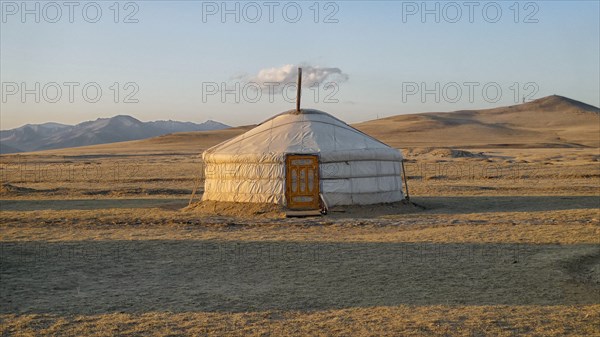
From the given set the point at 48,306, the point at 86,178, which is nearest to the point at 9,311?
the point at 48,306

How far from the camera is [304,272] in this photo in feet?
Answer: 30.0

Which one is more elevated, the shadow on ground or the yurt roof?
the yurt roof

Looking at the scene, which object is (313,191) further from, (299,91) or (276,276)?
(276,276)

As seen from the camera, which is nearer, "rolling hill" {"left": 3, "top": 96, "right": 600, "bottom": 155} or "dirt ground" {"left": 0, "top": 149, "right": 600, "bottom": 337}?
"dirt ground" {"left": 0, "top": 149, "right": 600, "bottom": 337}

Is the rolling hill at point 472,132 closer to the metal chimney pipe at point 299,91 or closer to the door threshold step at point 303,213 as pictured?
the metal chimney pipe at point 299,91

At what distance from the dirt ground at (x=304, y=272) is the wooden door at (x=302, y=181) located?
76cm

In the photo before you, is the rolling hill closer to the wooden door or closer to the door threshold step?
the wooden door

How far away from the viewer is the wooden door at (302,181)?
16.1m

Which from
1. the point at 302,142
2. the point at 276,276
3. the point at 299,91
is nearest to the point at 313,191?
the point at 302,142

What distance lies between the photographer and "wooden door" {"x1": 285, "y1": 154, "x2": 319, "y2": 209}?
1614 centimetres

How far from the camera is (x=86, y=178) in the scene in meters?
31.2

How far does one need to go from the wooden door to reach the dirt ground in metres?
0.76

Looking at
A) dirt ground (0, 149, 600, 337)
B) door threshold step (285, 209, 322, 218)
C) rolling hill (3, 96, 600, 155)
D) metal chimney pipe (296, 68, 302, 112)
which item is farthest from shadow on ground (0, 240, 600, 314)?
rolling hill (3, 96, 600, 155)

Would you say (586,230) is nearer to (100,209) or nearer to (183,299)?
(183,299)
